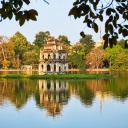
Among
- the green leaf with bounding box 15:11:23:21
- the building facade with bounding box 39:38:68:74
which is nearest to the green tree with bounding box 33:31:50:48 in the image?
the building facade with bounding box 39:38:68:74

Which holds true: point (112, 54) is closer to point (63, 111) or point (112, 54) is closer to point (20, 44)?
point (20, 44)

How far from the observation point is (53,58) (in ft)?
101

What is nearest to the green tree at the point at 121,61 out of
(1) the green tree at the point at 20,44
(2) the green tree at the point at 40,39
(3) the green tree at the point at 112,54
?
(3) the green tree at the point at 112,54

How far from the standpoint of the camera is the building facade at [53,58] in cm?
3055

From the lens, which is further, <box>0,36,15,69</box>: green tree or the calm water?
<box>0,36,15,69</box>: green tree

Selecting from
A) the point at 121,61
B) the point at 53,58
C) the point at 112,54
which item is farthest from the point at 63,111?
the point at 112,54

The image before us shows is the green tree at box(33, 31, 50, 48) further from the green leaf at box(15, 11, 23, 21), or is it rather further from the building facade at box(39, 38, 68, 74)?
the green leaf at box(15, 11, 23, 21)

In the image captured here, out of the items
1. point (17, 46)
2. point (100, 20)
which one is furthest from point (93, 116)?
point (17, 46)

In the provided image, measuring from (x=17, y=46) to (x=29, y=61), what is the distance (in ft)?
12.0

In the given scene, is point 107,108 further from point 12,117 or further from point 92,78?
point 92,78

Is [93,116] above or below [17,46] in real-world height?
below

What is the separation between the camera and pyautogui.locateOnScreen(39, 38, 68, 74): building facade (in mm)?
30547

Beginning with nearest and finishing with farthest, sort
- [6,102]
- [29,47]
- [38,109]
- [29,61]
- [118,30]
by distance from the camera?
[118,30] < [38,109] < [6,102] < [29,61] < [29,47]

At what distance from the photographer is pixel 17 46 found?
45.8 metres
